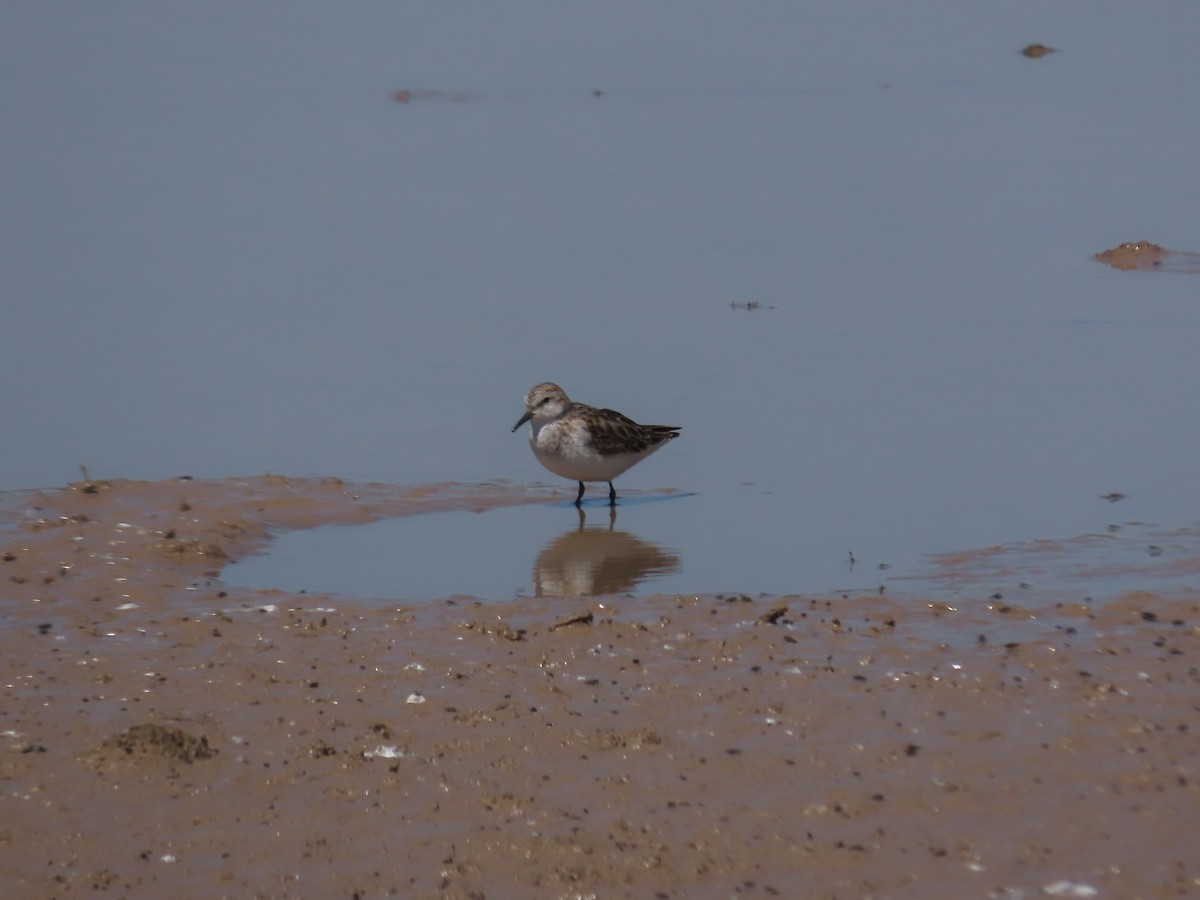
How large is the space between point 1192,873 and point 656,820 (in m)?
1.73

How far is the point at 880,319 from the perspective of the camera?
14141mm

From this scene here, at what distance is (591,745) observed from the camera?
22.9ft

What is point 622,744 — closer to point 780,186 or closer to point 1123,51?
point 780,186

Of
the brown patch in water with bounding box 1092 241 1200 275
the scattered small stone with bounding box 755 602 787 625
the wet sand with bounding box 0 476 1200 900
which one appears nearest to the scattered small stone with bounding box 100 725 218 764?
the wet sand with bounding box 0 476 1200 900

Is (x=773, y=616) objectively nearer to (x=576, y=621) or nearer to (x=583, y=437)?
(x=576, y=621)

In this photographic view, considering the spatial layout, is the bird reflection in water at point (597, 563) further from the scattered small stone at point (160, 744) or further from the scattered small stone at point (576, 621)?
the scattered small stone at point (160, 744)

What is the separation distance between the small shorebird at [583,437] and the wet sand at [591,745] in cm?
273

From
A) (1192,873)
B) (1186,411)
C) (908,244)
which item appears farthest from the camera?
(908,244)

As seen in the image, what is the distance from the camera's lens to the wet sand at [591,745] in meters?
6.05

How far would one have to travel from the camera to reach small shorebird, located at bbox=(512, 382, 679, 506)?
11.6 meters

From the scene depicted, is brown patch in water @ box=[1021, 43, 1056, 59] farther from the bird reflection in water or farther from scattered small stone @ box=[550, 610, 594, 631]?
scattered small stone @ box=[550, 610, 594, 631]

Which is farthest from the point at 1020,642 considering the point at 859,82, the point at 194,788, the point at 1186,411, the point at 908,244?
the point at 859,82

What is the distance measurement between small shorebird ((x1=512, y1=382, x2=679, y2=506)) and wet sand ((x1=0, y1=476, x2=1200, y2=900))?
2.73m

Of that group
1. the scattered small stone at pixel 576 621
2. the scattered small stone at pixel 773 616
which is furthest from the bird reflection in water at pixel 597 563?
the scattered small stone at pixel 773 616
